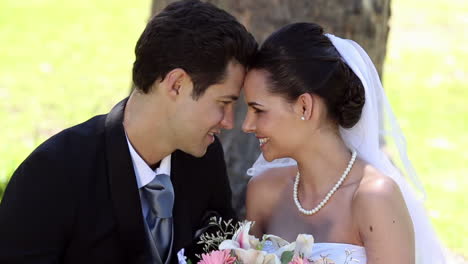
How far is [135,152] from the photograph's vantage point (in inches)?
166

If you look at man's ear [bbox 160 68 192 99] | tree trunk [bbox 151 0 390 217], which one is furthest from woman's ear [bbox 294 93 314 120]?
tree trunk [bbox 151 0 390 217]

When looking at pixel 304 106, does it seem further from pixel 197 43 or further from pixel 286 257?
pixel 286 257

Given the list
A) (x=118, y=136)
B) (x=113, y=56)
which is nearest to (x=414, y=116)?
(x=113, y=56)

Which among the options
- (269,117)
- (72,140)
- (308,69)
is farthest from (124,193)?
(308,69)

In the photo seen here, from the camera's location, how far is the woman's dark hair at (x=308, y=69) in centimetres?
399

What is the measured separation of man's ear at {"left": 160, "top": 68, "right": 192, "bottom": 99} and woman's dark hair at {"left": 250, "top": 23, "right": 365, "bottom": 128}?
1.04 feet

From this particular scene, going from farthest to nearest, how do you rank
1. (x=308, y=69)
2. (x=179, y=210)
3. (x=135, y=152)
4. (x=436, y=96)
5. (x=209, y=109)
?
(x=436, y=96), (x=179, y=210), (x=135, y=152), (x=209, y=109), (x=308, y=69)

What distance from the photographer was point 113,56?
12.7 m

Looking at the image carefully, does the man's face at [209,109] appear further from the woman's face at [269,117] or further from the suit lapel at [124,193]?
the suit lapel at [124,193]

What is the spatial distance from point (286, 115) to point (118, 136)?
796mm

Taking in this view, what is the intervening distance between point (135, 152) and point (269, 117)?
26.9 inches

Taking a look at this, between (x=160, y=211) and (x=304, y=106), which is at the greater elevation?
(x=304, y=106)

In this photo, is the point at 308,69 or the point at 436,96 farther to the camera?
the point at 436,96

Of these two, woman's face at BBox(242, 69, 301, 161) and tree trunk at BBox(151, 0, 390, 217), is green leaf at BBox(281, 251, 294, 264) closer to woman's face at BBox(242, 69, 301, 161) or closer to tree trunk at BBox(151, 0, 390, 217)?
woman's face at BBox(242, 69, 301, 161)
